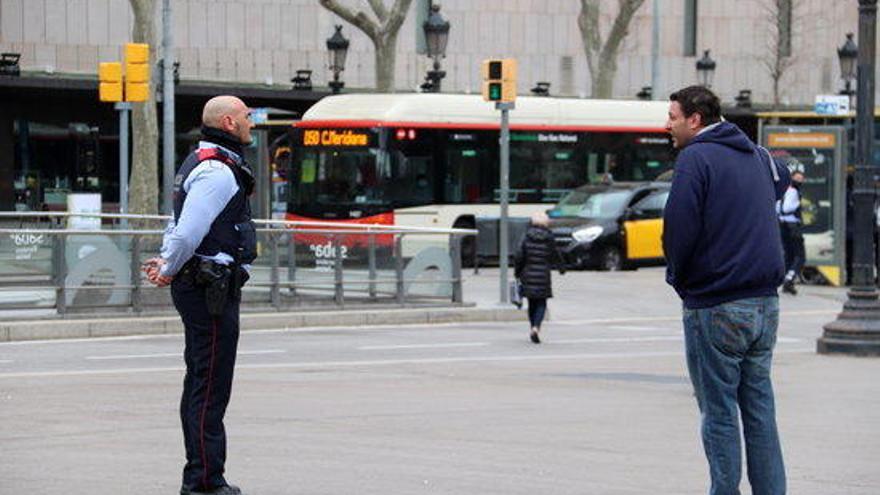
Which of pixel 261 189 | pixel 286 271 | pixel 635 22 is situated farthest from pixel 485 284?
pixel 635 22

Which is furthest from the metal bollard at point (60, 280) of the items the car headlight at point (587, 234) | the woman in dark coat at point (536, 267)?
the car headlight at point (587, 234)

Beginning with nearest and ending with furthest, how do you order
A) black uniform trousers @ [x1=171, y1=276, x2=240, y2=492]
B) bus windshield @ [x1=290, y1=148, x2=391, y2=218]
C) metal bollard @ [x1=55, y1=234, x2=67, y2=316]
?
black uniform trousers @ [x1=171, y1=276, x2=240, y2=492] < metal bollard @ [x1=55, y1=234, x2=67, y2=316] < bus windshield @ [x1=290, y1=148, x2=391, y2=218]

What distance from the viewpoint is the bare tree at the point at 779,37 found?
58562mm

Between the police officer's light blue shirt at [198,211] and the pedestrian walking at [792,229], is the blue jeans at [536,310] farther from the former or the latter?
the police officer's light blue shirt at [198,211]

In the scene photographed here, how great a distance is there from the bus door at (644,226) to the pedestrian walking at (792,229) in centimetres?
524

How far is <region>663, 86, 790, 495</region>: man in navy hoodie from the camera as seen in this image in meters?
7.85

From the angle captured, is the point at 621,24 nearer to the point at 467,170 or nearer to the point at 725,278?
the point at 467,170

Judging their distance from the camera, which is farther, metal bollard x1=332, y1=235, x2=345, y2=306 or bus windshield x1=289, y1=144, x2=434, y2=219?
bus windshield x1=289, y1=144, x2=434, y2=219

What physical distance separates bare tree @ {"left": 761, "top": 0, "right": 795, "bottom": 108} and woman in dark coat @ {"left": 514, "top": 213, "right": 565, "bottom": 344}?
121ft

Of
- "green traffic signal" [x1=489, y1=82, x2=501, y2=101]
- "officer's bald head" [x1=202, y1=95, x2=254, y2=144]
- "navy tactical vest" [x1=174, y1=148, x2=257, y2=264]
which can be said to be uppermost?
"green traffic signal" [x1=489, y1=82, x2=501, y2=101]

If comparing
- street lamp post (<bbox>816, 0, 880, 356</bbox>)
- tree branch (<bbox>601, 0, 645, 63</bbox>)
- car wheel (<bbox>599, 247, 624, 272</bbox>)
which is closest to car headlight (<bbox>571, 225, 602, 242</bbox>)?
car wheel (<bbox>599, 247, 624, 272</bbox>)

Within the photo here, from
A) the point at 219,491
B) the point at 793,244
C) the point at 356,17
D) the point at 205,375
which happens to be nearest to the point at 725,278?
the point at 205,375

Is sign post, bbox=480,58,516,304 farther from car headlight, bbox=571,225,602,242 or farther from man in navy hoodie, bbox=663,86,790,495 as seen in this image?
man in navy hoodie, bbox=663,86,790,495

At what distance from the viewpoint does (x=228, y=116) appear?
8.87 meters
